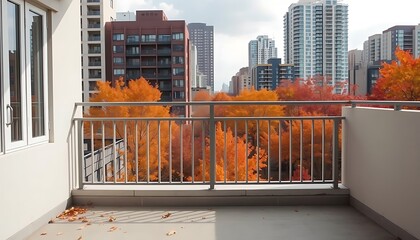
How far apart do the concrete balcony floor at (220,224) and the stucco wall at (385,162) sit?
0.25 metres

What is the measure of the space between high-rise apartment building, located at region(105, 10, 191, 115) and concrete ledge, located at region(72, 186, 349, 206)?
155 ft

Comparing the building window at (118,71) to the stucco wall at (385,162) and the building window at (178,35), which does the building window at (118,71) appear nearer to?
the building window at (178,35)

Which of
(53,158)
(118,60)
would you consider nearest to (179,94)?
(118,60)

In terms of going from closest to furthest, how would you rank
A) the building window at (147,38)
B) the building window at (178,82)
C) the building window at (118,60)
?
the building window at (178,82), the building window at (147,38), the building window at (118,60)

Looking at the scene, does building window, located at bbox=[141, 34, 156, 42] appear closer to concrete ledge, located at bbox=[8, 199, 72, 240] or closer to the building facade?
the building facade

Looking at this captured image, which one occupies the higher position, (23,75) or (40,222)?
(23,75)

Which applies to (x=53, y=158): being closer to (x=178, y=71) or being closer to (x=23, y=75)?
(x=23, y=75)

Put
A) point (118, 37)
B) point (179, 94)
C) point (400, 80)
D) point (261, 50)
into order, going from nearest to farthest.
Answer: point (400, 80)
point (261, 50)
point (179, 94)
point (118, 37)

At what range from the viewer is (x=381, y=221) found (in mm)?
3531

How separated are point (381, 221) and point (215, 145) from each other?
74.9 inches

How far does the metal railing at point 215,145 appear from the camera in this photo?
174 inches

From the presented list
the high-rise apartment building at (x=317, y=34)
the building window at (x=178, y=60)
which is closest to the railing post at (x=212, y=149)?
the high-rise apartment building at (x=317, y=34)

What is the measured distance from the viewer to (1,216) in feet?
9.36

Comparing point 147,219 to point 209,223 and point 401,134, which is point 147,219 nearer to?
point 209,223
